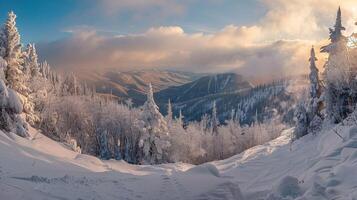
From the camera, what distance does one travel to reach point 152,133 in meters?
59.9

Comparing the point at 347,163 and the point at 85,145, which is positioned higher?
the point at 347,163

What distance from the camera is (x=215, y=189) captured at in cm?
2083

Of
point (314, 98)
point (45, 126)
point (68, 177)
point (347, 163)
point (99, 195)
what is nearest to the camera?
point (347, 163)

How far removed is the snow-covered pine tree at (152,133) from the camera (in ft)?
193

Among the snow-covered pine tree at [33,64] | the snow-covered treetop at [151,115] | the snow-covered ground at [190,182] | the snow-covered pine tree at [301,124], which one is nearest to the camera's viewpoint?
the snow-covered ground at [190,182]

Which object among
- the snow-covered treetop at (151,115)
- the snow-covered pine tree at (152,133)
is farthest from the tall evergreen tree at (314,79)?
the snow-covered treetop at (151,115)

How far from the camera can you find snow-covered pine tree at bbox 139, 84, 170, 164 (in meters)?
58.8

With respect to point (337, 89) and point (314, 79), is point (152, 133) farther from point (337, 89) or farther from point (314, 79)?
point (337, 89)

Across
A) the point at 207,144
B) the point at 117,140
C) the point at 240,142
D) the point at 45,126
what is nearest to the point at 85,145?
the point at 117,140

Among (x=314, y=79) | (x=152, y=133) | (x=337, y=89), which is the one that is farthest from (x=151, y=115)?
(x=337, y=89)

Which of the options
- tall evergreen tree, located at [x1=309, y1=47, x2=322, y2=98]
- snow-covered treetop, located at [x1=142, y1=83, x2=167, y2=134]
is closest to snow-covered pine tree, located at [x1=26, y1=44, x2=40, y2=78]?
snow-covered treetop, located at [x1=142, y1=83, x2=167, y2=134]

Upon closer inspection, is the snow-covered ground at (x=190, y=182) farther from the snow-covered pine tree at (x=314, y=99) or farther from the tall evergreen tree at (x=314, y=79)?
the tall evergreen tree at (x=314, y=79)

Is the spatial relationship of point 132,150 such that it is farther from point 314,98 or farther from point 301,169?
point 301,169

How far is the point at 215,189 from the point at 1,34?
3515cm
